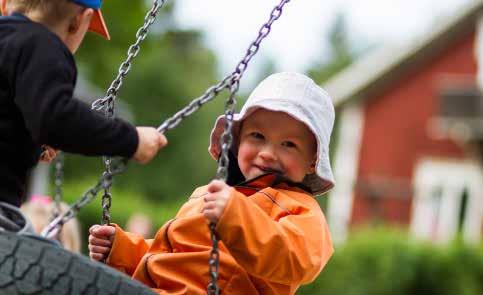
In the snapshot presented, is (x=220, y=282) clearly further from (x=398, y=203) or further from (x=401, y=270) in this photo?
(x=398, y=203)

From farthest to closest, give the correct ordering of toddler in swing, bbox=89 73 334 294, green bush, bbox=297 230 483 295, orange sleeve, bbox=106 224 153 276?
green bush, bbox=297 230 483 295, orange sleeve, bbox=106 224 153 276, toddler in swing, bbox=89 73 334 294

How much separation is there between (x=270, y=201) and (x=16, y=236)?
1070mm

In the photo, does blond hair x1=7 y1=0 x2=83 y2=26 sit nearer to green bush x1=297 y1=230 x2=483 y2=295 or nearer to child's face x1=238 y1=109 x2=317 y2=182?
child's face x1=238 y1=109 x2=317 y2=182

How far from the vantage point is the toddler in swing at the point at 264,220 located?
12.0 feet

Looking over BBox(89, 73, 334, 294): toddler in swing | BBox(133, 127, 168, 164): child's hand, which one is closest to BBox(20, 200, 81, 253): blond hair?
BBox(89, 73, 334, 294): toddler in swing

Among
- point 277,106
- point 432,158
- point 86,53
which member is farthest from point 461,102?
point 277,106

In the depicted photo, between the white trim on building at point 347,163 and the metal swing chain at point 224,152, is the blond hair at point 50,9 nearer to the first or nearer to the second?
the metal swing chain at point 224,152

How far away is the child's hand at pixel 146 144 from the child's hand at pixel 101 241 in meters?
1.01

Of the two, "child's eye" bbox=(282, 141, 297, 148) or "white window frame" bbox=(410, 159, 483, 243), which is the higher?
"white window frame" bbox=(410, 159, 483, 243)

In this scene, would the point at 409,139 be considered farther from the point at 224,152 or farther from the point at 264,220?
the point at 224,152

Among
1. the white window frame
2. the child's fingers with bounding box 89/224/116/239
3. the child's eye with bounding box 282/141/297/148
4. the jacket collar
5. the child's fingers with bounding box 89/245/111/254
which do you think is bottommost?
the child's fingers with bounding box 89/245/111/254

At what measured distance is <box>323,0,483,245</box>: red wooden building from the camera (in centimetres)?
2770

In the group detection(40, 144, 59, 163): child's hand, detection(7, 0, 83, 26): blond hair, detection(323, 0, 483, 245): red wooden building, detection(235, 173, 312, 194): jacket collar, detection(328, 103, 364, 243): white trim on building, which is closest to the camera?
detection(7, 0, 83, 26): blond hair

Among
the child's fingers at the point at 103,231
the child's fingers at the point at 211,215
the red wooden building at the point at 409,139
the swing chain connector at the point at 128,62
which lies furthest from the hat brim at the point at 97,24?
the red wooden building at the point at 409,139
